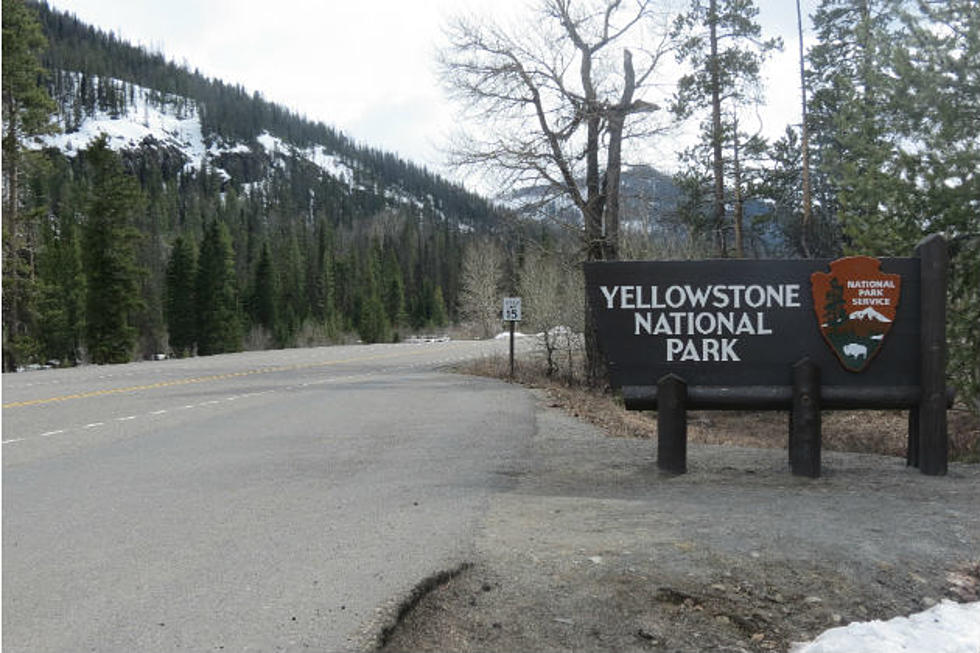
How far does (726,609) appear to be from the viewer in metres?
4.17

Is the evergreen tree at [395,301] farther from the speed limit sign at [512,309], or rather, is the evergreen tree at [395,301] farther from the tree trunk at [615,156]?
the tree trunk at [615,156]

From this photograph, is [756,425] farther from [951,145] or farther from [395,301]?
[395,301]

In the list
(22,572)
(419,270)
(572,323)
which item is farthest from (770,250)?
(419,270)

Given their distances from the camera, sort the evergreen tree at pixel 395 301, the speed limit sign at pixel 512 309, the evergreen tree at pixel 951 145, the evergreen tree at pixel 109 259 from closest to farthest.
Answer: the evergreen tree at pixel 951 145 → the speed limit sign at pixel 512 309 → the evergreen tree at pixel 109 259 → the evergreen tree at pixel 395 301

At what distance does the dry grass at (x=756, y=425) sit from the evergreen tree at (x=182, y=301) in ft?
161

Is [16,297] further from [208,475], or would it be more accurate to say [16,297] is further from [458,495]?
[458,495]

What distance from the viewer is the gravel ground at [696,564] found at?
3910mm

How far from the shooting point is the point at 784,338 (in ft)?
24.9

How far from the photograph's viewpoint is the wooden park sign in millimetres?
7492

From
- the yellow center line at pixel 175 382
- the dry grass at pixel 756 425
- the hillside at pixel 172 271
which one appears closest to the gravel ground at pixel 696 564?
the dry grass at pixel 756 425

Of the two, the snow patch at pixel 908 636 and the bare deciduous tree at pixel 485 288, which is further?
the bare deciduous tree at pixel 485 288

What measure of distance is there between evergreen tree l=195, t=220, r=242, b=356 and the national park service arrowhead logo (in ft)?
214

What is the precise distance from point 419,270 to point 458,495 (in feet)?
450

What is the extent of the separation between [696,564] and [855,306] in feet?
13.1
